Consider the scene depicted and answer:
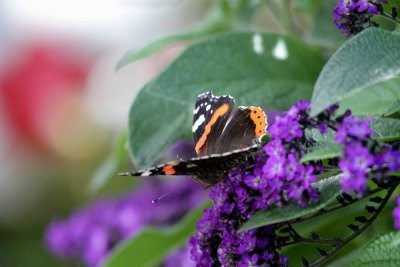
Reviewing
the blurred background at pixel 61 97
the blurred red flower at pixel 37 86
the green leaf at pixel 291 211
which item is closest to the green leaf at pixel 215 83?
the green leaf at pixel 291 211

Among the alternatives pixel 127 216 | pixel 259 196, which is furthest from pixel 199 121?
pixel 127 216

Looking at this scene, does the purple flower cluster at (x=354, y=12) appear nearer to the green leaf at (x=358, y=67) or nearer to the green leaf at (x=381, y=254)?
the green leaf at (x=358, y=67)

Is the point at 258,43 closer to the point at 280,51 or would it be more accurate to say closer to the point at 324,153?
the point at 280,51

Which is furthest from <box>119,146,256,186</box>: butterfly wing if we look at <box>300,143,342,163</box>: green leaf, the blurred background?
the blurred background

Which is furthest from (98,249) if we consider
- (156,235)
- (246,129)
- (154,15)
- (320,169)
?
Answer: (154,15)

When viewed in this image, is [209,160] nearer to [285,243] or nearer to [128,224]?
[285,243]

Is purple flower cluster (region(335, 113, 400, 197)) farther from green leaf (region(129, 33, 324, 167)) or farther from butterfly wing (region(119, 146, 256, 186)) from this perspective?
green leaf (region(129, 33, 324, 167))
